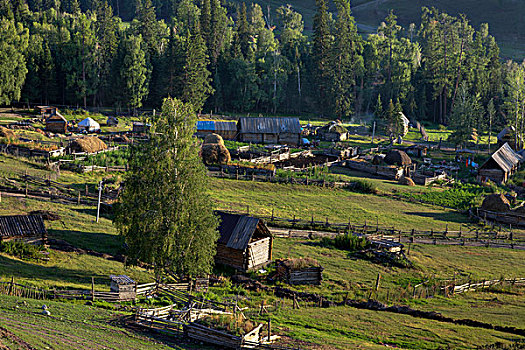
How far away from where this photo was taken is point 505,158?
68.2 m

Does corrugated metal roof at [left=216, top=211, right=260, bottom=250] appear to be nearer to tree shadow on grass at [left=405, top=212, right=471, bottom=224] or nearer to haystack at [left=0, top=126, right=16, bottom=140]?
tree shadow on grass at [left=405, top=212, right=471, bottom=224]

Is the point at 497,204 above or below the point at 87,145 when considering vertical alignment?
below

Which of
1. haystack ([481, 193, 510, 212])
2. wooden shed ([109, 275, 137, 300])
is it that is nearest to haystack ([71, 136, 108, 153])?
wooden shed ([109, 275, 137, 300])

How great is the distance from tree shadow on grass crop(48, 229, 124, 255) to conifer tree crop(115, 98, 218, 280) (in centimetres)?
304

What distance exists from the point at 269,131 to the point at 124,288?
189 ft

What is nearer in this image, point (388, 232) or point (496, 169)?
point (388, 232)

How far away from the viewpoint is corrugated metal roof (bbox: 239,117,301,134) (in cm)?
8081

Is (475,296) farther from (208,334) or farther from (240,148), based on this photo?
(240,148)

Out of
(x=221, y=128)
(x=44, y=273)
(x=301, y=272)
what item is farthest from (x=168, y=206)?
(x=221, y=128)

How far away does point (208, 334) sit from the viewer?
20.7 meters

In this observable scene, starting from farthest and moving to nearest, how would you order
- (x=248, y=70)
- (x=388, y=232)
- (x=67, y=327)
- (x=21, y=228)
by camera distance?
(x=248, y=70) < (x=388, y=232) < (x=21, y=228) < (x=67, y=327)

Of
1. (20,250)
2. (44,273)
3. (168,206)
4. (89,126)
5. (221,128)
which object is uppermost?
(221,128)

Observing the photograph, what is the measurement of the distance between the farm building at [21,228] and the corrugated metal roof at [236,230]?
34.0 ft

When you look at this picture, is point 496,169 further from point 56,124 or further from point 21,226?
point 56,124
